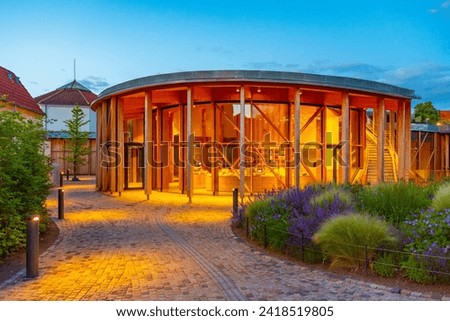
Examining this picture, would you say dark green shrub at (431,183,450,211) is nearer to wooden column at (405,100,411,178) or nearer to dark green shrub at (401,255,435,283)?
dark green shrub at (401,255,435,283)

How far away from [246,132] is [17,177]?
550 inches

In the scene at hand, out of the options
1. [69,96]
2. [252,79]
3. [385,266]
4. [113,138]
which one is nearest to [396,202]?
[385,266]

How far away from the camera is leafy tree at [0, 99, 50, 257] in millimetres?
8109

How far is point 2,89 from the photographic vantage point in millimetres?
27297

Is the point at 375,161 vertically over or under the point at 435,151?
under

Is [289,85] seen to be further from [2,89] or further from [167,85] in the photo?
[2,89]

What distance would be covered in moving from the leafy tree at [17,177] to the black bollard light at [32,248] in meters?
0.89

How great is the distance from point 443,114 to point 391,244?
7022 cm

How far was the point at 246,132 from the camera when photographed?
22000mm

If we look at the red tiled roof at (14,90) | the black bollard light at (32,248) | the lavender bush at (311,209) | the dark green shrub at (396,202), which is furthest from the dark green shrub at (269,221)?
the red tiled roof at (14,90)

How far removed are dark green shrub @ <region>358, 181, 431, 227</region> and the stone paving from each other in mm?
2109

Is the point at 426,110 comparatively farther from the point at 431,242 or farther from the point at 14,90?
the point at 431,242

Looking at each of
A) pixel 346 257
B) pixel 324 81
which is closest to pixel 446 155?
pixel 324 81

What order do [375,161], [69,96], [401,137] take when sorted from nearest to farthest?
[401,137], [375,161], [69,96]
